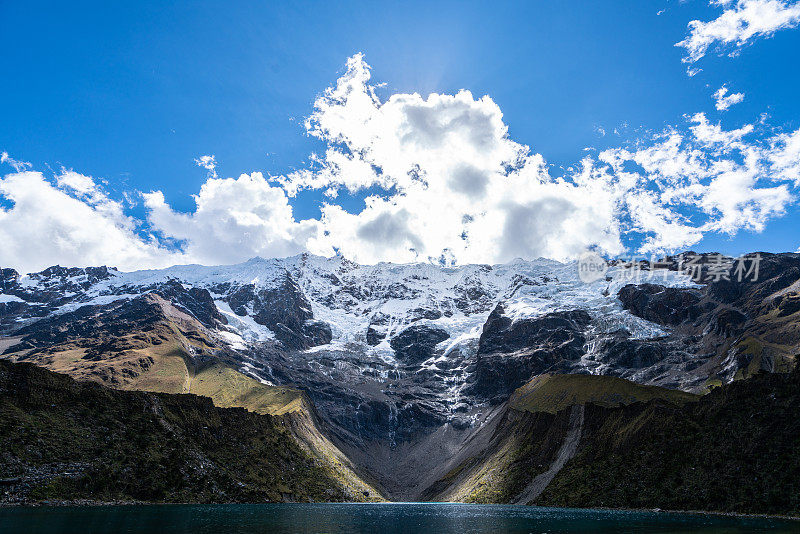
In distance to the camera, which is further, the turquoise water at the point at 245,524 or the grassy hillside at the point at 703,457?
the grassy hillside at the point at 703,457

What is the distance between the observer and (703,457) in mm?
109500

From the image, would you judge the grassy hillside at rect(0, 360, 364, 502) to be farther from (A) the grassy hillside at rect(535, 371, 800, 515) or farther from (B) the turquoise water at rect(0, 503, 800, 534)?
(A) the grassy hillside at rect(535, 371, 800, 515)

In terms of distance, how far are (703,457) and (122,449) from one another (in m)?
130

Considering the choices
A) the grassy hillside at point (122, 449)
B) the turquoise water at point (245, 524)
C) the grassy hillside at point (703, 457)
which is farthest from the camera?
the grassy hillside at point (122, 449)

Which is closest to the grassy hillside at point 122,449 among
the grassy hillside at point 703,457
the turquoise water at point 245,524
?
the turquoise water at point 245,524

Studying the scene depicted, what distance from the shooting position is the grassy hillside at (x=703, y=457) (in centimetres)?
9331

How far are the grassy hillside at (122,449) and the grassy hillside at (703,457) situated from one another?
9194 centimetres

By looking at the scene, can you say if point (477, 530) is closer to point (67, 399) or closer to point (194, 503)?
point (194, 503)

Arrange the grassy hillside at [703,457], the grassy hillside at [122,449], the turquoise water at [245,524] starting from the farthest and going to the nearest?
the grassy hillside at [122,449]
the grassy hillside at [703,457]
the turquoise water at [245,524]

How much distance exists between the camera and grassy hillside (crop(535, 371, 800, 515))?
93312 mm

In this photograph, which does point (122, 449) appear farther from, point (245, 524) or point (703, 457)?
point (703, 457)

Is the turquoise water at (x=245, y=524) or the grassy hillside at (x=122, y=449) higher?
the grassy hillside at (x=122, y=449)

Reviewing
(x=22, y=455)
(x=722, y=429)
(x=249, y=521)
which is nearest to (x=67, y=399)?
(x=22, y=455)

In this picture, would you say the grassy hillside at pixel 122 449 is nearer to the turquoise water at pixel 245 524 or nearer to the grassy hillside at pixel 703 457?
the turquoise water at pixel 245 524
